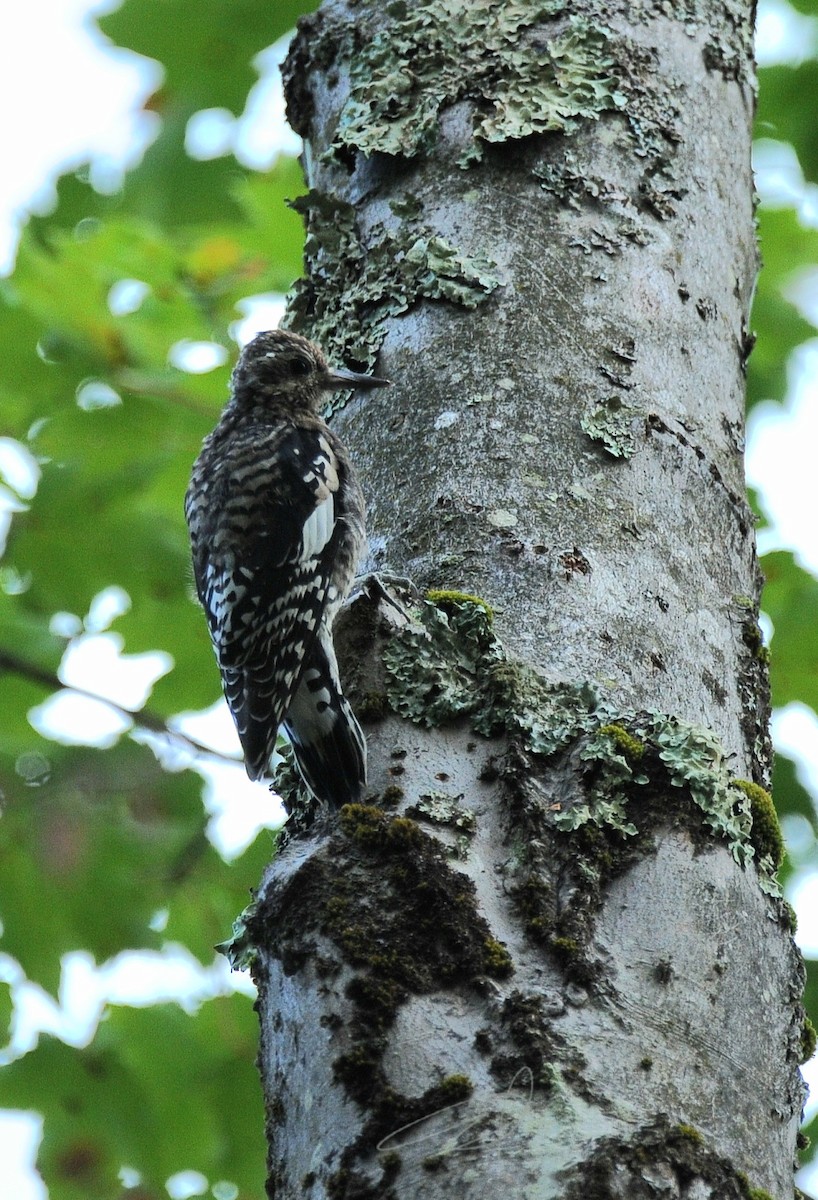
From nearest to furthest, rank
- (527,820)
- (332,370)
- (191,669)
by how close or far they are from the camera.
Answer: (527,820), (332,370), (191,669)

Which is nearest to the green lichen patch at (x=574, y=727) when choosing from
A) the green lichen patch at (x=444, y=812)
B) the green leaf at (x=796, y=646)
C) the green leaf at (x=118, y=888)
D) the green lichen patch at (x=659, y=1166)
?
the green lichen patch at (x=444, y=812)

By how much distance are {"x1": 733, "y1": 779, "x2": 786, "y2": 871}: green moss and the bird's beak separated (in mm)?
1082

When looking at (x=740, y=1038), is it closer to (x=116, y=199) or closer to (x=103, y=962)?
(x=103, y=962)

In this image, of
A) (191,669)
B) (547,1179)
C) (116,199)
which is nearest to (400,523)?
(547,1179)

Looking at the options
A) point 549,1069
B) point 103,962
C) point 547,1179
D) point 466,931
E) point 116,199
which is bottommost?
point 547,1179

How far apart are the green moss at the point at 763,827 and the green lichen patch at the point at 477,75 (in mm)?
1450

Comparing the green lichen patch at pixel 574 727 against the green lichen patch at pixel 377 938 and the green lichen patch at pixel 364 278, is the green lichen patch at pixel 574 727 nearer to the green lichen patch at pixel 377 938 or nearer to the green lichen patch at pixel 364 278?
the green lichen patch at pixel 377 938

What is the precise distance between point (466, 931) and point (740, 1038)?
0.37 meters

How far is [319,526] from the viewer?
290cm

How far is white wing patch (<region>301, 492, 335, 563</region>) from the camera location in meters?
2.87

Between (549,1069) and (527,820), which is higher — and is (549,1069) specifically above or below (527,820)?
below

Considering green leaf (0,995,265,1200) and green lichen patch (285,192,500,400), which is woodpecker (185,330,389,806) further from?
green leaf (0,995,265,1200)

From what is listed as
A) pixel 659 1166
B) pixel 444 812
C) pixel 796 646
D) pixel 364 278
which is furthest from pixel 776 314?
pixel 659 1166

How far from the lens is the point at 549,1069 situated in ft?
5.07
